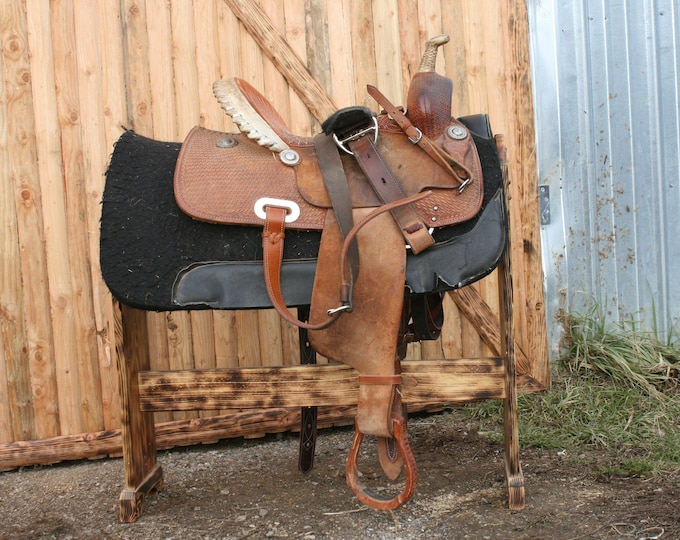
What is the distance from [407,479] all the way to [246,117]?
1.17 meters

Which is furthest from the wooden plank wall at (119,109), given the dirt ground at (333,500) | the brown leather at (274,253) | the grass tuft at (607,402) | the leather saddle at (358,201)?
the brown leather at (274,253)

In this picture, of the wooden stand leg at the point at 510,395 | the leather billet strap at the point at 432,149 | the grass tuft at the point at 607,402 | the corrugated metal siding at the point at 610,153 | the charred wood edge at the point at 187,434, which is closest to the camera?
the leather billet strap at the point at 432,149

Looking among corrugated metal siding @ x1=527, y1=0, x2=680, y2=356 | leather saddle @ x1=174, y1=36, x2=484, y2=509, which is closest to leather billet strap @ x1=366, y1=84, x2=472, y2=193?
leather saddle @ x1=174, y1=36, x2=484, y2=509

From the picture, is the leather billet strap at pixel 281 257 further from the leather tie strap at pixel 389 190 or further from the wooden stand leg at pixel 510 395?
the wooden stand leg at pixel 510 395

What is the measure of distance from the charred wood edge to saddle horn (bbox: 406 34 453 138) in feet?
4.91

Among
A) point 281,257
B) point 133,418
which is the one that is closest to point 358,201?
point 281,257

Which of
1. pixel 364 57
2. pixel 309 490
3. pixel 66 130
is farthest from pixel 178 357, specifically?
pixel 364 57

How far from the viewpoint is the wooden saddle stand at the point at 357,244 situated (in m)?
1.81

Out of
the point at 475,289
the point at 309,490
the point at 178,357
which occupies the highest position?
the point at 475,289

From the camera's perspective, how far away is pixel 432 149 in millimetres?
1913

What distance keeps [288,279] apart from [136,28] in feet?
5.11

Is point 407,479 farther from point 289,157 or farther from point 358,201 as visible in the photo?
point 289,157

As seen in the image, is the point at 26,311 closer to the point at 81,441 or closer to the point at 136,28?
the point at 81,441

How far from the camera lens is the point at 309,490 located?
2.38 m
